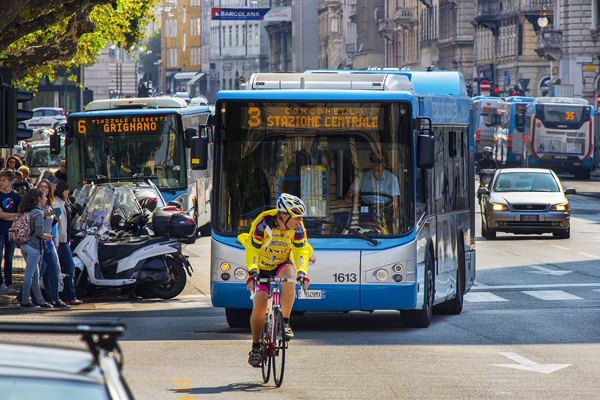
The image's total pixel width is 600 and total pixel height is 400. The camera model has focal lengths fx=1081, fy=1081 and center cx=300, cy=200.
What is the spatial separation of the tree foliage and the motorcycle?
286 cm

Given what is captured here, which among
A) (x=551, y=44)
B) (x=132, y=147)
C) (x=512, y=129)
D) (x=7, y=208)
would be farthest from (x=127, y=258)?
(x=551, y=44)

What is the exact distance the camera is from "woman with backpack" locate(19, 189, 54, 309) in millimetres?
13625

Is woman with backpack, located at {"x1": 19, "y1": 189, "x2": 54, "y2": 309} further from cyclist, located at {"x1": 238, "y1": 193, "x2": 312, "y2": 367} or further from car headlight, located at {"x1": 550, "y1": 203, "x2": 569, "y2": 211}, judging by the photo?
car headlight, located at {"x1": 550, "y1": 203, "x2": 569, "y2": 211}

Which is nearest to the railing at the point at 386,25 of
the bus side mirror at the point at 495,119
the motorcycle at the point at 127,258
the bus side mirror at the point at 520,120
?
the bus side mirror at the point at 495,119

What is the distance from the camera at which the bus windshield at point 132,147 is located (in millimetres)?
23281

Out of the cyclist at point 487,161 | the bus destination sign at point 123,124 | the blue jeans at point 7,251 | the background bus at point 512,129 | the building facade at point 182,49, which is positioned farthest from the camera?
the building facade at point 182,49

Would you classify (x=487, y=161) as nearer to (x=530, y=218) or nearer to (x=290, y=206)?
(x=530, y=218)

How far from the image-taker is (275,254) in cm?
888

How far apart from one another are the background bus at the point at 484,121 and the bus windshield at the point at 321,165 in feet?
142

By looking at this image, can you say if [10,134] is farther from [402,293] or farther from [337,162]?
[402,293]

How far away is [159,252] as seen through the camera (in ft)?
50.4

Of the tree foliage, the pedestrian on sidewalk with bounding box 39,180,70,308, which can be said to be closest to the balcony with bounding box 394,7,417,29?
the tree foliage

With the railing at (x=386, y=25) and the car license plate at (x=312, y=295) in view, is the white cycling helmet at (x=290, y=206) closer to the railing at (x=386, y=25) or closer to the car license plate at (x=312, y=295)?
the car license plate at (x=312, y=295)

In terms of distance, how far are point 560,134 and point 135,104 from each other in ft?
89.0
